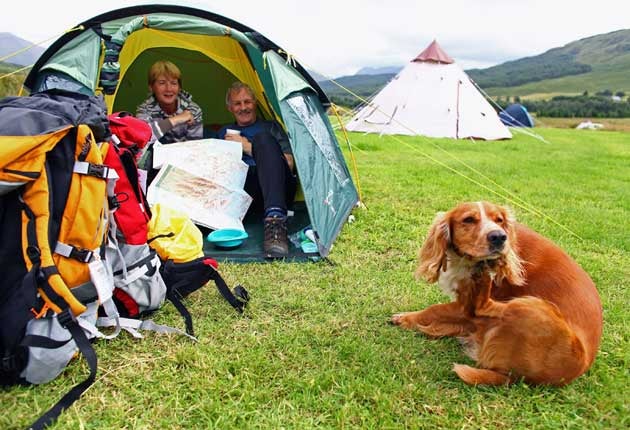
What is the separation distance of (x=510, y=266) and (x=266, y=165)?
240cm

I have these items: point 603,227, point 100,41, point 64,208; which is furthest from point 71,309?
point 603,227

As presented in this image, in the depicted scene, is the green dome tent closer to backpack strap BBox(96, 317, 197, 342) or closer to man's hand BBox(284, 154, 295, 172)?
man's hand BBox(284, 154, 295, 172)

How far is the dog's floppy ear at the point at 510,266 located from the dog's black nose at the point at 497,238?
0.19 ft

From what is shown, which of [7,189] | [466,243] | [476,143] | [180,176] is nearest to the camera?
[7,189]

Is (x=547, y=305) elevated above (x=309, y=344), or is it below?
above

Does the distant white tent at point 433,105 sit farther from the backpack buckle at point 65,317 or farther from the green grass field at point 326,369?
the backpack buckle at point 65,317

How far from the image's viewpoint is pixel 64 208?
2.22 m

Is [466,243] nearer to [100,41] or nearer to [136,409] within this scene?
[136,409]

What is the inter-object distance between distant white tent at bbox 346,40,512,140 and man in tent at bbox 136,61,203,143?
9695 millimetres

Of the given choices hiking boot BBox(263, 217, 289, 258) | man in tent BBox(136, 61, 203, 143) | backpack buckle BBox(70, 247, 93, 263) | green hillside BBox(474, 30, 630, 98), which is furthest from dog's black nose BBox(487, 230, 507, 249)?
green hillside BBox(474, 30, 630, 98)

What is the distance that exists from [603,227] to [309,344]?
3681mm

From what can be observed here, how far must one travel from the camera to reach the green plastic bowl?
3.83m

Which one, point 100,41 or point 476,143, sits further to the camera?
point 476,143

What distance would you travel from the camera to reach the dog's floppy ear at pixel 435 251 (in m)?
2.52
